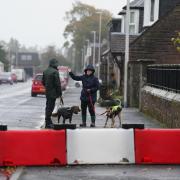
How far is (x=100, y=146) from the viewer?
35.0 ft

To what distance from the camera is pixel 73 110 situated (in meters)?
17.1

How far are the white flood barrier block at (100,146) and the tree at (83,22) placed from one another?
101735mm

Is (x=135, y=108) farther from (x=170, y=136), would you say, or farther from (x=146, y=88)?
(x=170, y=136)

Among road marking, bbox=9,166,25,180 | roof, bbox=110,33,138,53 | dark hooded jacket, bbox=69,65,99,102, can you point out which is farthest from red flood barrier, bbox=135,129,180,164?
roof, bbox=110,33,138,53

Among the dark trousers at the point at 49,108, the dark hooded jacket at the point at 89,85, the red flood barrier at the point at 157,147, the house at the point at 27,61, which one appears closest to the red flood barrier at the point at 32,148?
the red flood barrier at the point at 157,147

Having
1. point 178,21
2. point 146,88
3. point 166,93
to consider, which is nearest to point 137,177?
point 166,93

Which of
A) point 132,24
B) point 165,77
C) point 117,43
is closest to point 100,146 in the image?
point 165,77

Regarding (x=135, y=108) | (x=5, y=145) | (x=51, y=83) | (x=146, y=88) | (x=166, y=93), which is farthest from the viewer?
(x=135, y=108)

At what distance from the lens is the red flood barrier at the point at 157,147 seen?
35.3 ft

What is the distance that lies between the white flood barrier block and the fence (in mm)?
6391

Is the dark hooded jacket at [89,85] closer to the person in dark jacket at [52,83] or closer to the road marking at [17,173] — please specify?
the person in dark jacket at [52,83]

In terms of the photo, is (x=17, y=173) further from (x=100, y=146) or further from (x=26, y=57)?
(x=26, y=57)

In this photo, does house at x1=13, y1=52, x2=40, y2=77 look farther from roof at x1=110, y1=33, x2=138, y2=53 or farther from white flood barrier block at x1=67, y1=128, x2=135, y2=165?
white flood barrier block at x1=67, y1=128, x2=135, y2=165

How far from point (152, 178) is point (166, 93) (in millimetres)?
9370
